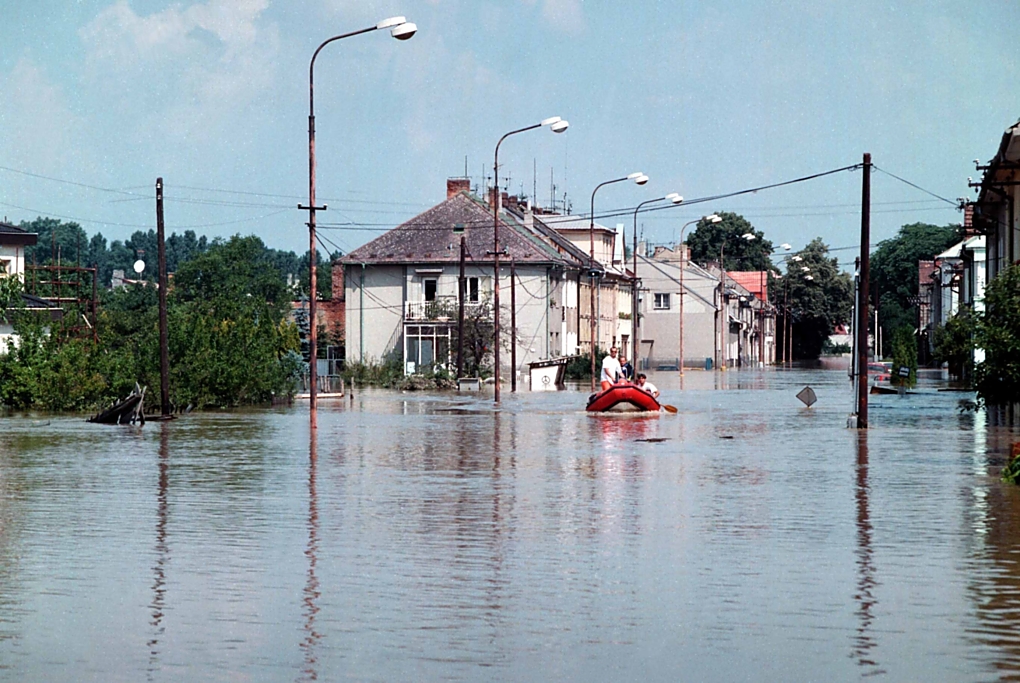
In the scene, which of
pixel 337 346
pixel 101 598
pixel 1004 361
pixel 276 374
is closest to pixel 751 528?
pixel 101 598

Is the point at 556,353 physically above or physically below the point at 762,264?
below

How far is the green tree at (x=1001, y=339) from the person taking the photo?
29094mm

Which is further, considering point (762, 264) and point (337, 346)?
point (762, 264)

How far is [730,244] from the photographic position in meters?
168

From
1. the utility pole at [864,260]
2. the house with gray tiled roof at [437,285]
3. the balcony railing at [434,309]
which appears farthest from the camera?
the house with gray tiled roof at [437,285]

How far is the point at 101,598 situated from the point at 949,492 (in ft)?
40.0

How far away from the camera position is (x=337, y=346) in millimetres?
92062

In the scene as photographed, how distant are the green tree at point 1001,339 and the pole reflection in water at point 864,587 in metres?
10.0

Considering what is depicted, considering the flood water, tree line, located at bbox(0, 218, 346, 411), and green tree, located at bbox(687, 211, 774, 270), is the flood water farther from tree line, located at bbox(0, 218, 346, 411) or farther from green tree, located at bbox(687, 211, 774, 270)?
green tree, located at bbox(687, 211, 774, 270)

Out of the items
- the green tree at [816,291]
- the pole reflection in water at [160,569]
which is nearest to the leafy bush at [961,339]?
the pole reflection in water at [160,569]

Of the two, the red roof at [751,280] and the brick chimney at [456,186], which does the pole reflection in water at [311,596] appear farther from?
the red roof at [751,280]

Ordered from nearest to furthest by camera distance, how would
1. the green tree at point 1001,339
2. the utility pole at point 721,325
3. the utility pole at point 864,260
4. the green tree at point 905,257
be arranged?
the green tree at point 1001,339 → the utility pole at point 864,260 → the utility pole at point 721,325 → the green tree at point 905,257

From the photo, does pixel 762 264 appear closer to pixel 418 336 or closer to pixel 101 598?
pixel 418 336

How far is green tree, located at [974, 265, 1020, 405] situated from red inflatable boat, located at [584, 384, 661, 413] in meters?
11.5
